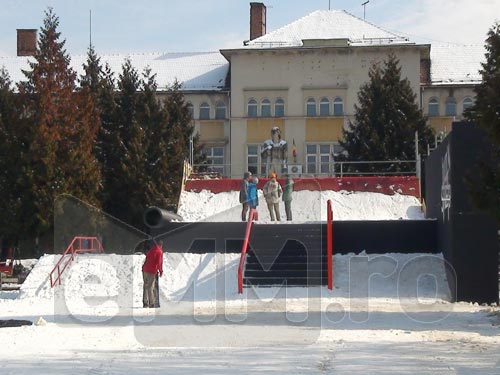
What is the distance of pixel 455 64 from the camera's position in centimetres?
6041

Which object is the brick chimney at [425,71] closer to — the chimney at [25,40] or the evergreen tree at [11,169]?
the evergreen tree at [11,169]

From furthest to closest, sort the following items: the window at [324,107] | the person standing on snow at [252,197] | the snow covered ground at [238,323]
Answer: the window at [324,107] → the person standing on snow at [252,197] → the snow covered ground at [238,323]

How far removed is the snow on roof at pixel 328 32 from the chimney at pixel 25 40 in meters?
18.0

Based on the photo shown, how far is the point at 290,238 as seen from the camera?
86.6 feet

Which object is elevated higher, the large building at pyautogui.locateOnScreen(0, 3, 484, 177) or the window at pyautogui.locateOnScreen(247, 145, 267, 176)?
the large building at pyautogui.locateOnScreen(0, 3, 484, 177)

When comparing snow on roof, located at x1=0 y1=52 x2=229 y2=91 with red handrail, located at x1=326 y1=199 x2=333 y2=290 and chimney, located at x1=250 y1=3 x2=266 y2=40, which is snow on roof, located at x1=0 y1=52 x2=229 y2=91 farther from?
red handrail, located at x1=326 y1=199 x2=333 y2=290

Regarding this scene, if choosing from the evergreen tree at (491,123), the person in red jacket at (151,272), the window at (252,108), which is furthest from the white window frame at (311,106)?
the evergreen tree at (491,123)

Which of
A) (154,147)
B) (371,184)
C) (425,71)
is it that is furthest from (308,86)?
(371,184)

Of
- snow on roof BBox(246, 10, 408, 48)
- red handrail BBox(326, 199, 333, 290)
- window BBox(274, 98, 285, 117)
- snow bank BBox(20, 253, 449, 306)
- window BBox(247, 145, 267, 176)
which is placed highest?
snow on roof BBox(246, 10, 408, 48)

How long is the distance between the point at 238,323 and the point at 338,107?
138 ft

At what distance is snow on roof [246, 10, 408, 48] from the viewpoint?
58.2 metres

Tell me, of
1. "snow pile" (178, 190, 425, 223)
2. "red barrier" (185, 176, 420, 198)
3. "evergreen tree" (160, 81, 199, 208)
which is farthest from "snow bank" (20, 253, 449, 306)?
"evergreen tree" (160, 81, 199, 208)

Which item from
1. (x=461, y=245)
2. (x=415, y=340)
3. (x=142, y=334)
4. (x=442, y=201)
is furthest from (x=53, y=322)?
(x=442, y=201)

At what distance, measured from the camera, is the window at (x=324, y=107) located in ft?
194
